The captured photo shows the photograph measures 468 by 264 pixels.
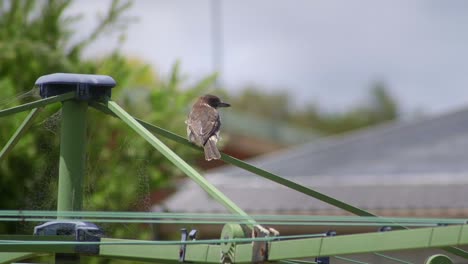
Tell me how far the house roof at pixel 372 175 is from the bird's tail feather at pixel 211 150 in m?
7.99

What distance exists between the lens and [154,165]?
473 inches

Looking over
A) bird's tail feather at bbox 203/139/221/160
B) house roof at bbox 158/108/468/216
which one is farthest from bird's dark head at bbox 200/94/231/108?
house roof at bbox 158/108/468/216

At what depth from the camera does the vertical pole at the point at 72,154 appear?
5.30 m

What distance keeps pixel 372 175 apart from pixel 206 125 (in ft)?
34.8

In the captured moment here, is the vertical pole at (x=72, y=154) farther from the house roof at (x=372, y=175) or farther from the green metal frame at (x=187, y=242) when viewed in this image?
the house roof at (x=372, y=175)

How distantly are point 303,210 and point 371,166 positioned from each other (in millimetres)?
3190

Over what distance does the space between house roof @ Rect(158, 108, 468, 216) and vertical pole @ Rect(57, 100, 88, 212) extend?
904 centimetres

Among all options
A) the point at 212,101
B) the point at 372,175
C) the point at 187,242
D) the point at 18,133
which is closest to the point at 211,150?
the point at 18,133

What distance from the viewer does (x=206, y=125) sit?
686 centimetres

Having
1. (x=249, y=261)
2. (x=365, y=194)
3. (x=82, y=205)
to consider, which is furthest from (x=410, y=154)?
(x=249, y=261)

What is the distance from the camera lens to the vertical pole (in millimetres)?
5301

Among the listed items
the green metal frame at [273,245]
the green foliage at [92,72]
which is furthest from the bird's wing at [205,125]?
the green foliage at [92,72]

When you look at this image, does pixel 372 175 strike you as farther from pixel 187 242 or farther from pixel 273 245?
pixel 273 245

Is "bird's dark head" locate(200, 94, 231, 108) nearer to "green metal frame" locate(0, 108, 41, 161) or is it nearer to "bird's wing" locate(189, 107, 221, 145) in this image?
"bird's wing" locate(189, 107, 221, 145)
